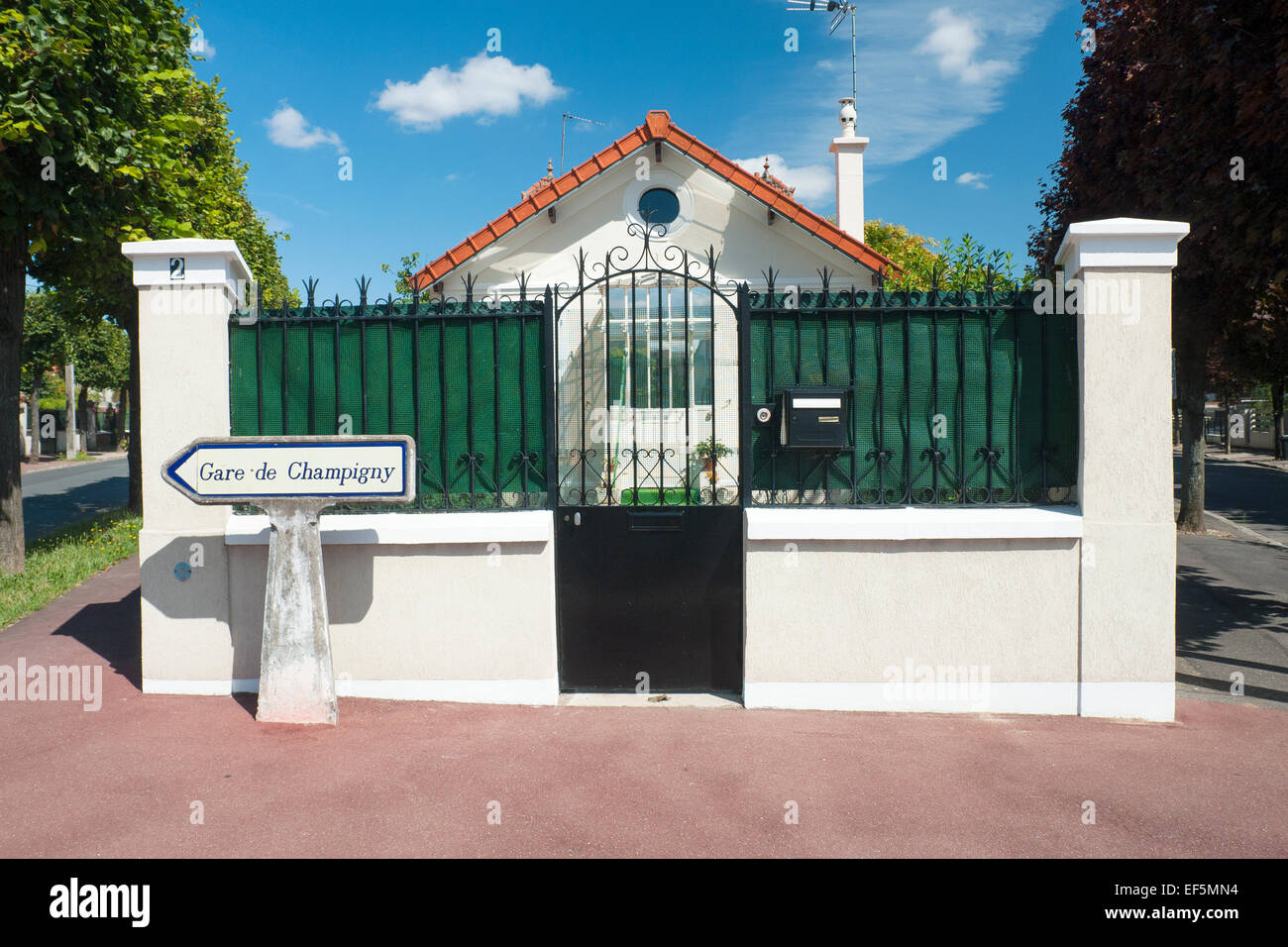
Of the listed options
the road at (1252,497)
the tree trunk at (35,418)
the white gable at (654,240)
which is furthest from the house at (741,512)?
the tree trunk at (35,418)

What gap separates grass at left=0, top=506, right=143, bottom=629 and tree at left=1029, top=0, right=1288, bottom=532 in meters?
11.3

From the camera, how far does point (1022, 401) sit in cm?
561

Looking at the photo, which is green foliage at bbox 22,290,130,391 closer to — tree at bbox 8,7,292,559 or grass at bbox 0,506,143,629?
grass at bbox 0,506,143,629

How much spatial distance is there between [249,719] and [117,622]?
353 centimetres

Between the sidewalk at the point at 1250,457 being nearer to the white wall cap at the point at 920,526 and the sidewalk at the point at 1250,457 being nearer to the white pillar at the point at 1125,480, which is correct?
the white pillar at the point at 1125,480

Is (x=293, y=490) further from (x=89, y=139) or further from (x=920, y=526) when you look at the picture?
(x=89, y=139)

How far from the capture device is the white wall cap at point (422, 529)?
5379 millimetres

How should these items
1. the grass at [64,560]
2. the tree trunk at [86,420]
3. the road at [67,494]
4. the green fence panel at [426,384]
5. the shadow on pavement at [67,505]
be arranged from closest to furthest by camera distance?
1. the green fence panel at [426,384]
2. the grass at [64,560]
3. the shadow on pavement at [67,505]
4. the road at [67,494]
5. the tree trunk at [86,420]

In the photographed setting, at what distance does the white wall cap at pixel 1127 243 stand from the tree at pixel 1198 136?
193 cm

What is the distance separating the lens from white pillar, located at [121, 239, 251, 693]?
18.0 ft

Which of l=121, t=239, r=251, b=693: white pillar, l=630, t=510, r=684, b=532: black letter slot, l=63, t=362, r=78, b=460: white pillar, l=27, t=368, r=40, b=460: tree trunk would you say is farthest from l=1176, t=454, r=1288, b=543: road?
l=27, t=368, r=40, b=460: tree trunk
